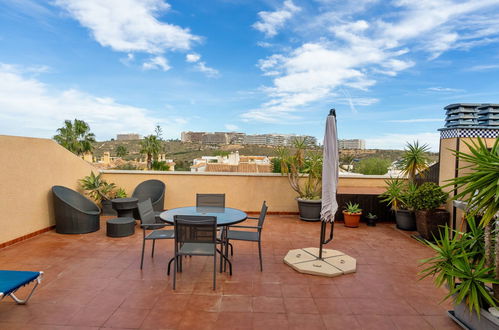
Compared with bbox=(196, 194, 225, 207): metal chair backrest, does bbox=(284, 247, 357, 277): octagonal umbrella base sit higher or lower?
lower

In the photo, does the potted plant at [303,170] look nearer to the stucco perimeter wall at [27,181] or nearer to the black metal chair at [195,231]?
the black metal chair at [195,231]

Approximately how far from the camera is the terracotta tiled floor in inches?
107

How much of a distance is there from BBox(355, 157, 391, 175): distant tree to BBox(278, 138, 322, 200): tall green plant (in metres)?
9.64

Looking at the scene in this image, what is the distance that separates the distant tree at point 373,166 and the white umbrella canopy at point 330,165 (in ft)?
43.3

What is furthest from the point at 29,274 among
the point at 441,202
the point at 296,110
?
the point at 296,110

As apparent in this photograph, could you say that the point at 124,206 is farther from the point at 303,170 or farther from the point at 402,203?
the point at 402,203

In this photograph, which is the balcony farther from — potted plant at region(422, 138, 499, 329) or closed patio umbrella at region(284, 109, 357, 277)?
potted plant at region(422, 138, 499, 329)

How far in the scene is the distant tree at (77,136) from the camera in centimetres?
3556

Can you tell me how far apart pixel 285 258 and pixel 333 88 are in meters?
12.9

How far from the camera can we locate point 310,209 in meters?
7.12

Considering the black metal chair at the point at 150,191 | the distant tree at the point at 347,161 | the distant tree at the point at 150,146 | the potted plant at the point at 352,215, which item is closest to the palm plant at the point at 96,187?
the black metal chair at the point at 150,191

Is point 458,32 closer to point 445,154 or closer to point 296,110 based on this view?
point 445,154

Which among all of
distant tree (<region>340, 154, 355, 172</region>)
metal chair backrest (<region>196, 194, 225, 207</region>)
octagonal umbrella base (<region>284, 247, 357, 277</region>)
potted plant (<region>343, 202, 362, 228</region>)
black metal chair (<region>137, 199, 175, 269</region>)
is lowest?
octagonal umbrella base (<region>284, 247, 357, 277</region>)

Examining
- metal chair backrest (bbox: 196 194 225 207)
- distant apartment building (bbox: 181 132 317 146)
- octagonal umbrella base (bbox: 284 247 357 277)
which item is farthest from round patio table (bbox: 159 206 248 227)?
distant apartment building (bbox: 181 132 317 146)
